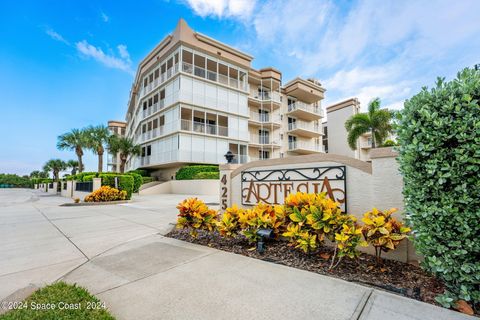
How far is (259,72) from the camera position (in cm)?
2902

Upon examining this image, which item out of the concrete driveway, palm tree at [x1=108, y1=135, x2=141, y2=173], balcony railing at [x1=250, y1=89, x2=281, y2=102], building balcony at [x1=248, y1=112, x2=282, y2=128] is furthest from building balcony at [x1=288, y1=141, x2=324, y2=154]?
the concrete driveway

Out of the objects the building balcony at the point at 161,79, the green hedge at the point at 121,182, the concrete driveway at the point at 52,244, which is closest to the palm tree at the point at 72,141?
the building balcony at the point at 161,79

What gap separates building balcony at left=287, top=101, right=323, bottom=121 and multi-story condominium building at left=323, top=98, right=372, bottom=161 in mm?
5638

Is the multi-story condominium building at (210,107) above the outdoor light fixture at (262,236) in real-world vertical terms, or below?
above

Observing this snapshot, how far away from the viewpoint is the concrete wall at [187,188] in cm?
2034

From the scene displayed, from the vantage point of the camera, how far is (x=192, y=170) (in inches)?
853

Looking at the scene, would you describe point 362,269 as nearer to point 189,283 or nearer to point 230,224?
point 230,224

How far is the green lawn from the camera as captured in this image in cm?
190

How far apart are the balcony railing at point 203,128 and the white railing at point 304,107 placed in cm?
1150

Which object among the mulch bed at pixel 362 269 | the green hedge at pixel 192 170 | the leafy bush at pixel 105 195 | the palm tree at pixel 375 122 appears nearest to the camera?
the mulch bed at pixel 362 269

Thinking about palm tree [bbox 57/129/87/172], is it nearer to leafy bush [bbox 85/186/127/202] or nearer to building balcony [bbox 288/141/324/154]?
leafy bush [bbox 85/186/127/202]

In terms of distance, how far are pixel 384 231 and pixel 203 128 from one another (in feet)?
73.0

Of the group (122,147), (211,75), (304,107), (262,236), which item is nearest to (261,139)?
(304,107)

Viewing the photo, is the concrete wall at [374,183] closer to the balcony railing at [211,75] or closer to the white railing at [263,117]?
the balcony railing at [211,75]
